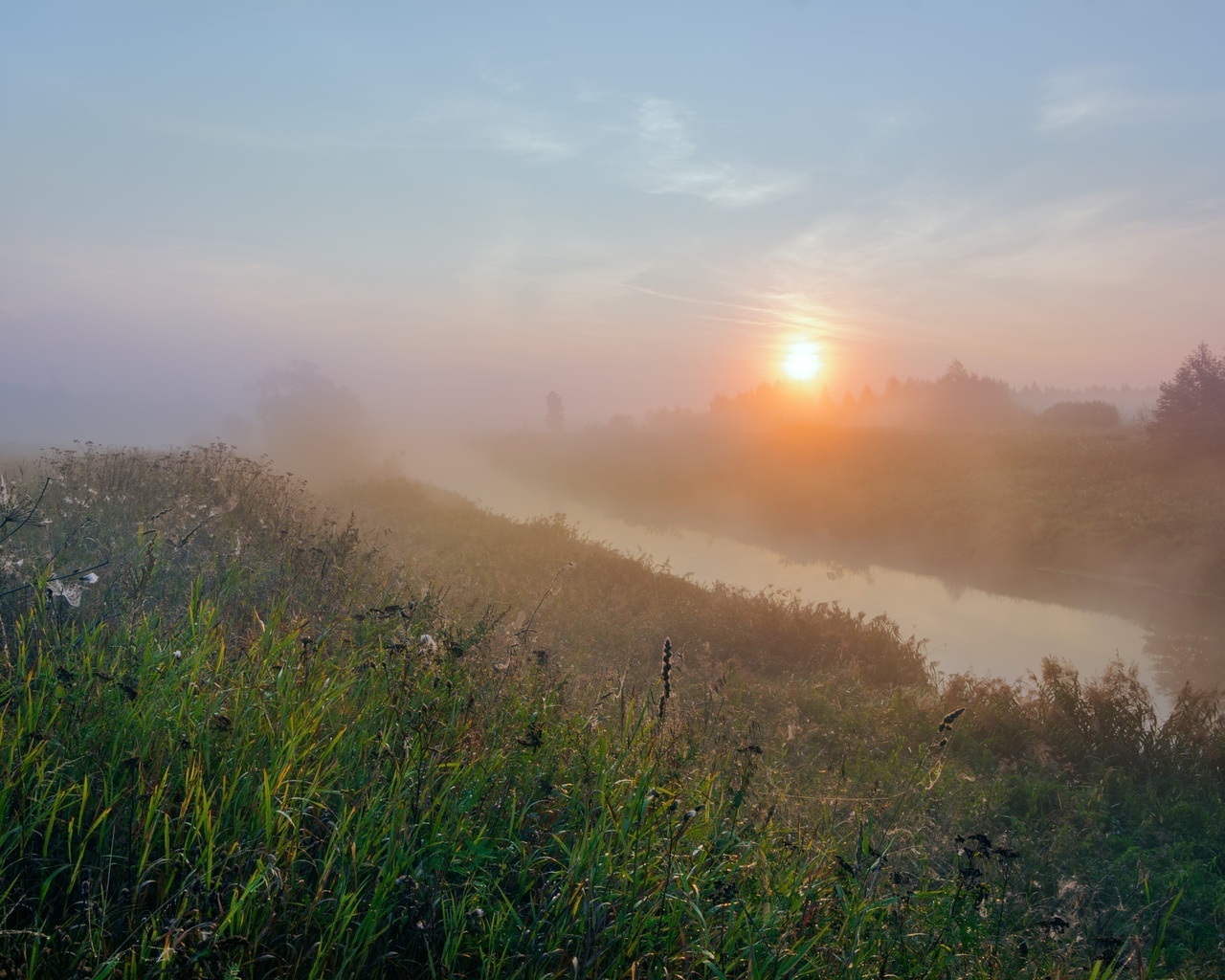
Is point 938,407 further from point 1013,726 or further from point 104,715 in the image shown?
point 104,715

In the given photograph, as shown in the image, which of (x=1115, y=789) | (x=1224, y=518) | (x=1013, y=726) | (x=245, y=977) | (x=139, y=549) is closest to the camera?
(x=245, y=977)

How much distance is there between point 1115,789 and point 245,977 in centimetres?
825

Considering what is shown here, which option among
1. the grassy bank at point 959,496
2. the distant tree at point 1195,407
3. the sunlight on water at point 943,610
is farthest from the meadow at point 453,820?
the distant tree at point 1195,407

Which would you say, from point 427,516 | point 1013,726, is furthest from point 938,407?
point 1013,726

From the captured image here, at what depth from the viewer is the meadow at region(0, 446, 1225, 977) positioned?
8.05 ft

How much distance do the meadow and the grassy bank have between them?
17.1 meters

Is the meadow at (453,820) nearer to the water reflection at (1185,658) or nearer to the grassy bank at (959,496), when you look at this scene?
the water reflection at (1185,658)

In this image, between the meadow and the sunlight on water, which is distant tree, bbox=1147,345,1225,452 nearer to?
the sunlight on water

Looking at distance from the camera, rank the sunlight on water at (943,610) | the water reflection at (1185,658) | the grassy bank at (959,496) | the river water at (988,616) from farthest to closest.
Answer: the grassy bank at (959,496), the sunlight on water at (943,610), the river water at (988,616), the water reflection at (1185,658)

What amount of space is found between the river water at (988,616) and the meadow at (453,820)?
4.44 meters

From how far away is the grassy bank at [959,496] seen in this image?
894 inches

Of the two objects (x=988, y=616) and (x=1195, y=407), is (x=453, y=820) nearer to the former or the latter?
(x=988, y=616)

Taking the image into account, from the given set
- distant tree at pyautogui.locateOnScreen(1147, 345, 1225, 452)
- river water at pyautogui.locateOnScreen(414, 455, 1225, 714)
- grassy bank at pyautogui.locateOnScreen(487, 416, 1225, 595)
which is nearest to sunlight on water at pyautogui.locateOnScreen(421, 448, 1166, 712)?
river water at pyautogui.locateOnScreen(414, 455, 1225, 714)

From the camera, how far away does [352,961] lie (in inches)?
96.2
